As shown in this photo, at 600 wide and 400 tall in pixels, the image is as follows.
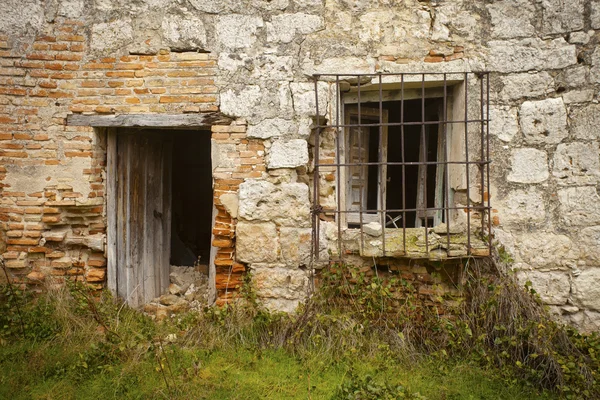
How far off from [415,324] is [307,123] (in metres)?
1.90

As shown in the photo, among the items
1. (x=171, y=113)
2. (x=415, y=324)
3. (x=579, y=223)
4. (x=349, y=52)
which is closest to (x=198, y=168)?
(x=171, y=113)

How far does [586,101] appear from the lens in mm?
3543

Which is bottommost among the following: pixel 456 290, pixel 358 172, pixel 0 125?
pixel 456 290

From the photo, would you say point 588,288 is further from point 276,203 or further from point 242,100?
point 242,100

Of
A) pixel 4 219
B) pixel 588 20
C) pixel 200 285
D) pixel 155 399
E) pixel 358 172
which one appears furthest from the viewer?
pixel 200 285

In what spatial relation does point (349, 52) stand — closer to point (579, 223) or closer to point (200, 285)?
point (579, 223)

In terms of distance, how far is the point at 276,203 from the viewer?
3695 millimetres

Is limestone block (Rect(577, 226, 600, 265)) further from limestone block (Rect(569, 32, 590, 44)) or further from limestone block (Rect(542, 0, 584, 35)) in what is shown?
limestone block (Rect(542, 0, 584, 35))

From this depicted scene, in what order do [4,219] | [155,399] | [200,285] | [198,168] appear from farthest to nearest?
[198,168]
[200,285]
[4,219]
[155,399]

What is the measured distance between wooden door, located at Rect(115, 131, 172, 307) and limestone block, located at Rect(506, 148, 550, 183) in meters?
3.39

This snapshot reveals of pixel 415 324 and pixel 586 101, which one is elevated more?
pixel 586 101

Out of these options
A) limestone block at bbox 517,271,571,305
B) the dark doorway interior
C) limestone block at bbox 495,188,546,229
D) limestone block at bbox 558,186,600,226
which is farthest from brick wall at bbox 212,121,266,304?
the dark doorway interior

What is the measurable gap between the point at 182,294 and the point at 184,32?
2.56 meters

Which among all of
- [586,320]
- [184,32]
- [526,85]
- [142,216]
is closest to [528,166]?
[526,85]
